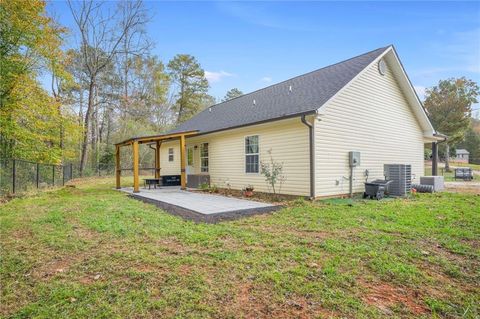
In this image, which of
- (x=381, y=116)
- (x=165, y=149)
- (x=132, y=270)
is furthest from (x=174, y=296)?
(x=165, y=149)

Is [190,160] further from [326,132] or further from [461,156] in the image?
[461,156]

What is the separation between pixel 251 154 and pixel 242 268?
7.31 meters

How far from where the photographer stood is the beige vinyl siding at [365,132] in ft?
27.8

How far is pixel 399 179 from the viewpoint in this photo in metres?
9.28

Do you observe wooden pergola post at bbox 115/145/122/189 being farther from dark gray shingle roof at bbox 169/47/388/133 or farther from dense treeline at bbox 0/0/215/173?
dark gray shingle roof at bbox 169/47/388/133

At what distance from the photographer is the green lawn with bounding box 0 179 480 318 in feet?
7.86

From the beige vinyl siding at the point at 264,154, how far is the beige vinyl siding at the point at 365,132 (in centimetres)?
51

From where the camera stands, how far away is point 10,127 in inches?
450

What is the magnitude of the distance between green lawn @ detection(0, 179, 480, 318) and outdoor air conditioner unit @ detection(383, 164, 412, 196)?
352 cm

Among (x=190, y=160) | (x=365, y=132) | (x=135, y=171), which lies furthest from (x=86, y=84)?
(x=365, y=132)

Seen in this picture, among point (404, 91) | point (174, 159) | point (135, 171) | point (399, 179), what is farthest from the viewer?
point (174, 159)

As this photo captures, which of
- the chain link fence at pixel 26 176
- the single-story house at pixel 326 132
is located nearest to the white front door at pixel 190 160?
the single-story house at pixel 326 132

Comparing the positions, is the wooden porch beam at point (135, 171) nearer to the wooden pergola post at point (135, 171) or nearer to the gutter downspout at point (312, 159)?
the wooden pergola post at point (135, 171)

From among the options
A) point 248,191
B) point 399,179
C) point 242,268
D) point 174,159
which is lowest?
point 242,268
